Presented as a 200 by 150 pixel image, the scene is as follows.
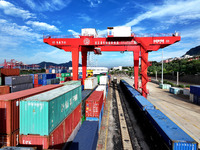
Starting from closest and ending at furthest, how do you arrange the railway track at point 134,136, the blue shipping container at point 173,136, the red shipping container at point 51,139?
the red shipping container at point 51,139 < the blue shipping container at point 173,136 < the railway track at point 134,136

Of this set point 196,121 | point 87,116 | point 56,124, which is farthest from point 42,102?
point 196,121

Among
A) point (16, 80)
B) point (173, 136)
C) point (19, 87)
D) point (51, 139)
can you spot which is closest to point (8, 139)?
point (51, 139)

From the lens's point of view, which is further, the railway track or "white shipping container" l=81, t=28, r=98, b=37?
"white shipping container" l=81, t=28, r=98, b=37

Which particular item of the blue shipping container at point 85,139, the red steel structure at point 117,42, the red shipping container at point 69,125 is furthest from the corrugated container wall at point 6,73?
the blue shipping container at point 85,139

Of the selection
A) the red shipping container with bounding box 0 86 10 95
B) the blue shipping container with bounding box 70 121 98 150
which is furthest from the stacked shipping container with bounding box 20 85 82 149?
the red shipping container with bounding box 0 86 10 95

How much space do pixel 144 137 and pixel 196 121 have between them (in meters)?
9.86

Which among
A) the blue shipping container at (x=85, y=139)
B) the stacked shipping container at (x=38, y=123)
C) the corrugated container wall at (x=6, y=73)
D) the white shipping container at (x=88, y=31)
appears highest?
the white shipping container at (x=88, y=31)

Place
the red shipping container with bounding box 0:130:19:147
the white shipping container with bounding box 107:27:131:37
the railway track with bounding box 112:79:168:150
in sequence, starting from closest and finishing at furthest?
the red shipping container with bounding box 0:130:19:147 → the railway track with bounding box 112:79:168:150 → the white shipping container with bounding box 107:27:131:37

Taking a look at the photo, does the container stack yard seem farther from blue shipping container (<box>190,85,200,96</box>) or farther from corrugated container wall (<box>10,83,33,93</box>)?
blue shipping container (<box>190,85,200,96</box>)

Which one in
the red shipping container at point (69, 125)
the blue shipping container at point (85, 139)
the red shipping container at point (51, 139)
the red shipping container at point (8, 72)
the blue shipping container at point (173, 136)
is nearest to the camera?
the red shipping container at point (51, 139)

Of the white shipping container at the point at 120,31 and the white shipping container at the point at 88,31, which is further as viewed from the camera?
the white shipping container at the point at 88,31

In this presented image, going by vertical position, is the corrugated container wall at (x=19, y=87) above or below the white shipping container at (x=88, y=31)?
below

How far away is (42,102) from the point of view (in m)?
6.64

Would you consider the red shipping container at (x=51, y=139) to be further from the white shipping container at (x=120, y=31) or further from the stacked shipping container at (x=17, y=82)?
the white shipping container at (x=120, y=31)
